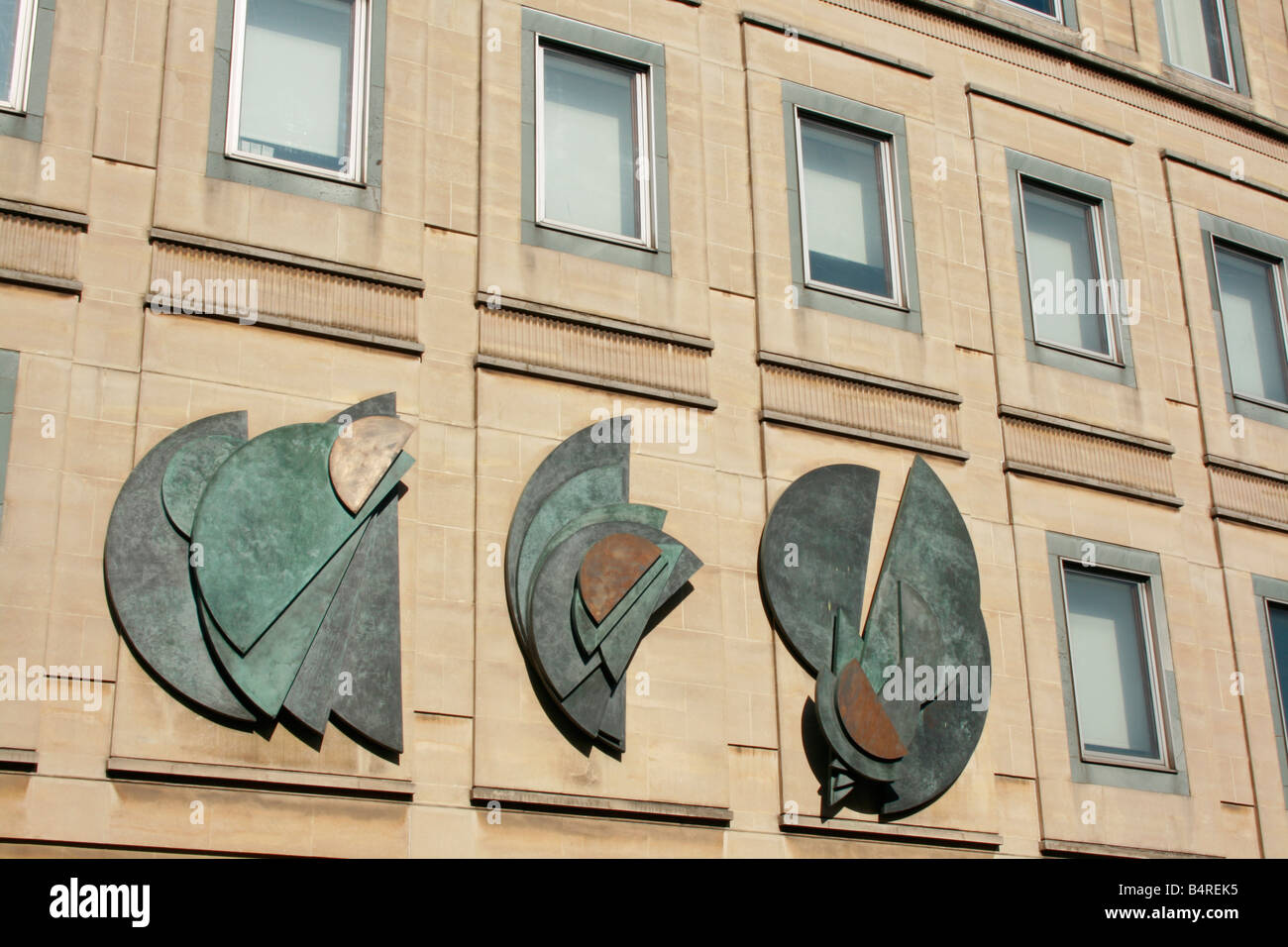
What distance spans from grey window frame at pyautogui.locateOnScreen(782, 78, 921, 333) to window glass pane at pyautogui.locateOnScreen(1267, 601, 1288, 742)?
567 cm

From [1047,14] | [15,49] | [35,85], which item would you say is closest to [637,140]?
[35,85]

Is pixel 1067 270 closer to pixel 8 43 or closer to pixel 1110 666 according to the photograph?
pixel 1110 666

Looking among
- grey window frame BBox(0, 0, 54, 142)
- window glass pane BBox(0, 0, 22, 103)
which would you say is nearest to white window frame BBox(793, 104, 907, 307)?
grey window frame BBox(0, 0, 54, 142)

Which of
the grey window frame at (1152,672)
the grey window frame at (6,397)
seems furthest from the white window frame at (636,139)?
the grey window frame at (1152,672)

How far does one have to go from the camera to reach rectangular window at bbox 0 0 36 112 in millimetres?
15016

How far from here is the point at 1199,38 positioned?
76.6ft

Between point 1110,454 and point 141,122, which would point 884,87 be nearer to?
point 1110,454

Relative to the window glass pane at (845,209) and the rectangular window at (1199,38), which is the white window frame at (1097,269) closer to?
the window glass pane at (845,209)

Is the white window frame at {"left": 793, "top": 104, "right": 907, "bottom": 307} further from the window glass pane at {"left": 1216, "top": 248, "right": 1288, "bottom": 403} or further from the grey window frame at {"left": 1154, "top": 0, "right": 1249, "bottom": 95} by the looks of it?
the grey window frame at {"left": 1154, "top": 0, "right": 1249, "bottom": 95}

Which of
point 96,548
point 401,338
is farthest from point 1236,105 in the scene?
point 96,548

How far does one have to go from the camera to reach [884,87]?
19.9 metres

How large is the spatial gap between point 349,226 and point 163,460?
9.96 feet

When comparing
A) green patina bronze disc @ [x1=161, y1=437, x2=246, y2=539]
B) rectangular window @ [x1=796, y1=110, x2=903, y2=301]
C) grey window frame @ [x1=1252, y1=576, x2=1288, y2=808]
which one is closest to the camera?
green patina bronze disc @ [x1=161, y1=437, x2=246, y2=539]
